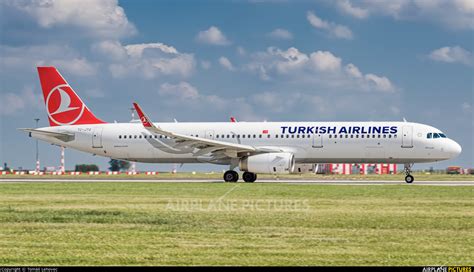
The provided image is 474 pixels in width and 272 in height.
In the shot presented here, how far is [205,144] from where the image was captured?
45.5 m

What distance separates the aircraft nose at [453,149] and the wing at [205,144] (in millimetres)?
12088

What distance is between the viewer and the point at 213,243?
560 inches

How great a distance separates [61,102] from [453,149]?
90.7 ft

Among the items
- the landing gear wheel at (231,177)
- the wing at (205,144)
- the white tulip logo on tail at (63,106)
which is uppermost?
the white tulip logo on tail at (63,106)

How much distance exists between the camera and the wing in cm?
4453

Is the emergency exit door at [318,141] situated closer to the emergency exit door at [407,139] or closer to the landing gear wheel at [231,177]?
the emergency exit door at [407,139]

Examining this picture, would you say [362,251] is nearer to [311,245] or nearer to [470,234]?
[311,245]

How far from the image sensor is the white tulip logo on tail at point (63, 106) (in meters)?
52.3

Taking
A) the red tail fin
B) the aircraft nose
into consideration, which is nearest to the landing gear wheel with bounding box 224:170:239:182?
the red tail fin

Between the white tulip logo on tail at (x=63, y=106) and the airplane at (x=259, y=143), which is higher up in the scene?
the white tulip logo on tail at (x=63, y=106)

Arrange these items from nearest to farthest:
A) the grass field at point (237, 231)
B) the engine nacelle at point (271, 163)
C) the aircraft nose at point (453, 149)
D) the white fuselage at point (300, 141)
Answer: the grass field at point (237, 231)
the engine nacelle at point (271, 163)
the white fuselage at point (300, 141)
the aircraft nose at point (453, 149)

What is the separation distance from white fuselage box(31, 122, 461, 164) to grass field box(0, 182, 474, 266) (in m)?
18.3

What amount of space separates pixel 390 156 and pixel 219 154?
10.8 metres

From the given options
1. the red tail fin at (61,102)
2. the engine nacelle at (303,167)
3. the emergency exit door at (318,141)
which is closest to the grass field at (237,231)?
the emergency exit door at (318,141)
